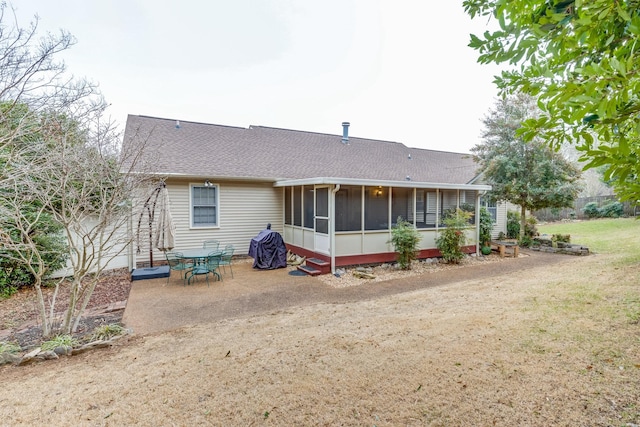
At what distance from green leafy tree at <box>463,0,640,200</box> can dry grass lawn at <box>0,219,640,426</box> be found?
211cm

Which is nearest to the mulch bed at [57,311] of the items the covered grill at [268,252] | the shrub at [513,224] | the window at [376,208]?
the covered grill at [268,252]

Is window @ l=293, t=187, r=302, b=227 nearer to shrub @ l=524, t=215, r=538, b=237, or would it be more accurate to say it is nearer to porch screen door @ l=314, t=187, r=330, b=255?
porch screen door @ l=314, t=187, r=330, b=255

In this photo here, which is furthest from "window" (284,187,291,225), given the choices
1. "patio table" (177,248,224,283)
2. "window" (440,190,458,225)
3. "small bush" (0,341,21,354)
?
"small bush" (0,341,21,354)

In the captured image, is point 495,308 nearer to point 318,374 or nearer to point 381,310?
point 381,310

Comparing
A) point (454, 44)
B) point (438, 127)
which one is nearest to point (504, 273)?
point (454, 44)

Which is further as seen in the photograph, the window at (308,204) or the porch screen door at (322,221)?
the window at (308,204)

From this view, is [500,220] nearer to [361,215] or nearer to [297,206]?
[361,215]

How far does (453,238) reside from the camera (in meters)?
9.56

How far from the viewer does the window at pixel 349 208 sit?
28.6 feet

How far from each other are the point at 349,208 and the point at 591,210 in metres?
21.9

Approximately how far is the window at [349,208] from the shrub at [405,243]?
43.7 inches

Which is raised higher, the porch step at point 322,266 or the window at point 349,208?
the window at point 349,208

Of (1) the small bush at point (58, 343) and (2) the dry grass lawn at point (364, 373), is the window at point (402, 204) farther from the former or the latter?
(1) the small bush at point (58, 343)

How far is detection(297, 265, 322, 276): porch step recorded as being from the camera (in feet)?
26.9
